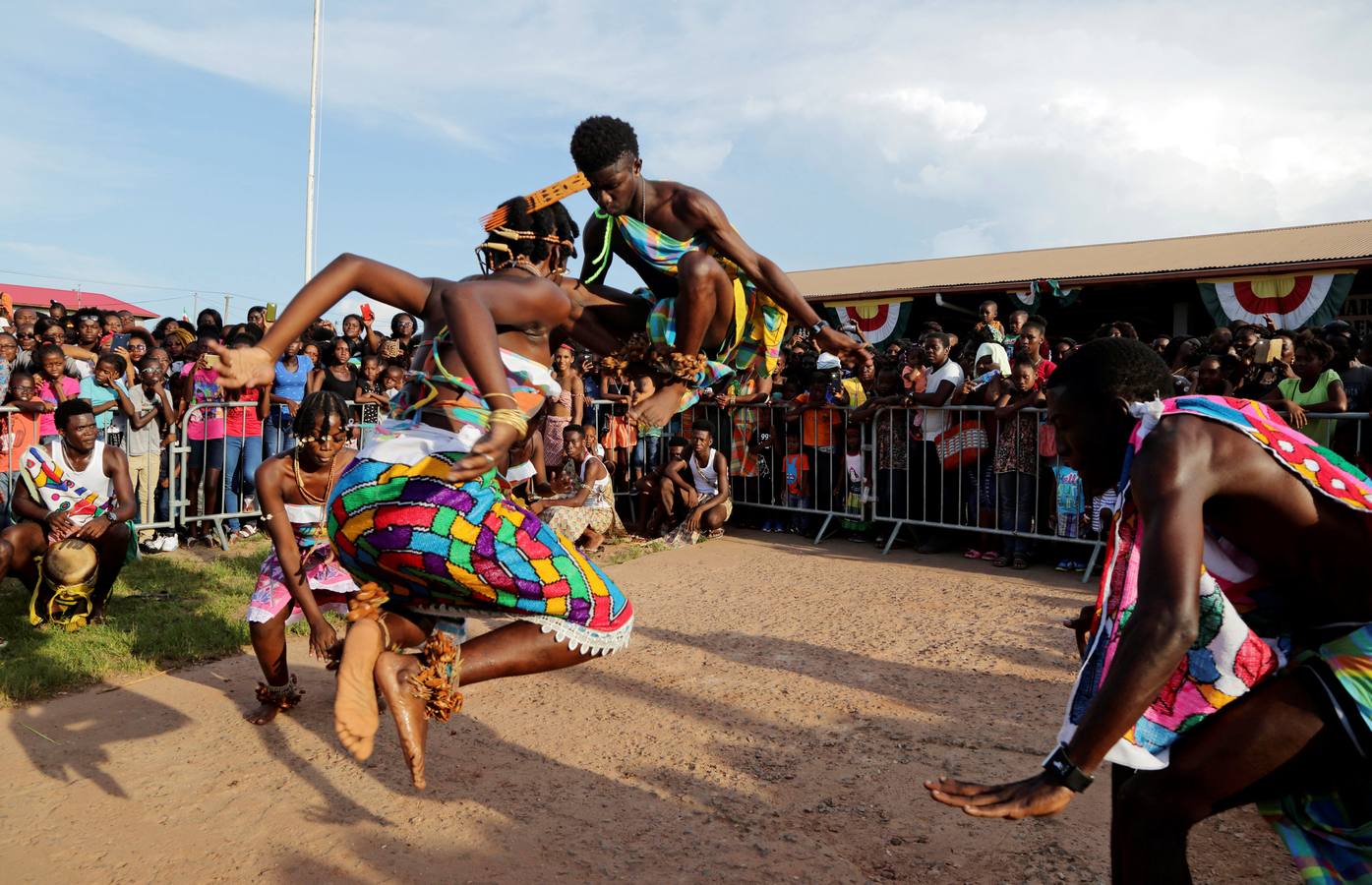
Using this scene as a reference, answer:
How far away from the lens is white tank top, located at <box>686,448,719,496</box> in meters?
9.73

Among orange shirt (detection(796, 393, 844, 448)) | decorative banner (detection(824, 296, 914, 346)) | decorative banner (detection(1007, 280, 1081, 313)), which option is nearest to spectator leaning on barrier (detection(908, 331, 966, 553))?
orange shirt (detection(796, 393, 844, 448))

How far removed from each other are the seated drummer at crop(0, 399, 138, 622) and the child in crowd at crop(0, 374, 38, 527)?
4.27 ft

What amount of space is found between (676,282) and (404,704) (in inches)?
62.7

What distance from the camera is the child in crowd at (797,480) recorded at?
31.6 ft

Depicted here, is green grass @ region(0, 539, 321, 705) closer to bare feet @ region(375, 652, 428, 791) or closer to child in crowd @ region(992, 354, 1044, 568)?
bare feet @ region(375, 652, 428, 791)

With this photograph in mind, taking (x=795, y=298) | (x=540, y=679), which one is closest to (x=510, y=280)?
(x=795, y=298)

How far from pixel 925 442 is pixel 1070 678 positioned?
12.7ft

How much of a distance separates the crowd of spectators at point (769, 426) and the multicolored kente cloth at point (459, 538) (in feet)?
12.7

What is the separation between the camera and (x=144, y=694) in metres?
4.98

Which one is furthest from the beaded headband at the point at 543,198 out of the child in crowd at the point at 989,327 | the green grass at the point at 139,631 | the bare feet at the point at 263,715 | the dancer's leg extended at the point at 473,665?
the child in crowd at the point at 989,327

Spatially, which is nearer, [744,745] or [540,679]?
[744,745]

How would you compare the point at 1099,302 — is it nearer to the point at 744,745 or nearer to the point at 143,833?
the point at 744,745

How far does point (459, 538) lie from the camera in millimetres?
2928

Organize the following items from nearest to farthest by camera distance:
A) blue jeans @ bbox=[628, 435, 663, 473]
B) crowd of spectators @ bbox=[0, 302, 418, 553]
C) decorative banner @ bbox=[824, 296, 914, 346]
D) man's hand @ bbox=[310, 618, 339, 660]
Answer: man's hand @ bbox=[310, 618, 339, 660], crowd of spectators @ bbox=[0, 302, 418, 553], blue jeans @ bbox=[628, 435, 663, 473], decorative banner @ bbox=[824, 296, 914, 346]
